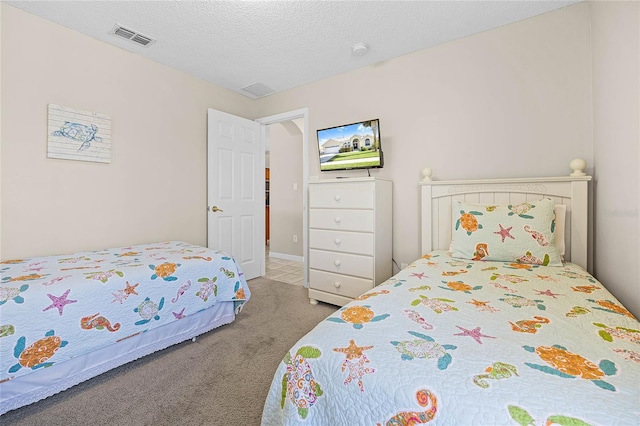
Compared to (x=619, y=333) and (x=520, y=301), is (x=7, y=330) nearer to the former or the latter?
(x=520, y=301)

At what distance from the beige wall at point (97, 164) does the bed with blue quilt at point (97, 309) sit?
13.3 inches

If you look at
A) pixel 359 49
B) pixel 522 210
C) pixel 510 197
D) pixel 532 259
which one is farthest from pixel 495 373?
pixel 359 49

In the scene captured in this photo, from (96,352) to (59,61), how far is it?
2.31 m

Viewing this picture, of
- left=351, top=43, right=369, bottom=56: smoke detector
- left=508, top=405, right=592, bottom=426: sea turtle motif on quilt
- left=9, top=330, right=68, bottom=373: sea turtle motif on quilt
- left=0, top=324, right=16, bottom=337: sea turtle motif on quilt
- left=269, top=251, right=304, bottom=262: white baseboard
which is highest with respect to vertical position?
left=351, top=43, right=369, bottom=56: smoke detector

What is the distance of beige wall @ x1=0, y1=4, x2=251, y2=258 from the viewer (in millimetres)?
2111

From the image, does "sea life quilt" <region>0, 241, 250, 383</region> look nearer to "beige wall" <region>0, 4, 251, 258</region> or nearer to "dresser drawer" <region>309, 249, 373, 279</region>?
"beige wall" <region>0, 4, 251, 258</region>

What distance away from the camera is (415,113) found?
2703 mm

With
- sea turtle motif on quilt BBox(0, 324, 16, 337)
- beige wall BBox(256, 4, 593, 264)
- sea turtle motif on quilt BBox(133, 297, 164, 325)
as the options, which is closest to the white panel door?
beige wall BBox(256, 4, 593, 264)

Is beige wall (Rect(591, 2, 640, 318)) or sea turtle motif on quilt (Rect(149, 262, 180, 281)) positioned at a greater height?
beige wall (Rect(591, 2, 640, 318))

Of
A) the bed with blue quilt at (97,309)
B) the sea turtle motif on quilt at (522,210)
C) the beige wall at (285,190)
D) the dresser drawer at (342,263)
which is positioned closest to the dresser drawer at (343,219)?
the dresser drawer at (342,263)

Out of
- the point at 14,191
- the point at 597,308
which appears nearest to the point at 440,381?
the point at 597,308

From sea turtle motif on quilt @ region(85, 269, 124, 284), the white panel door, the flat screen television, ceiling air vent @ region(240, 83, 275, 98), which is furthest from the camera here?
ceiling air vent @ region(240, 83, 275, 98)

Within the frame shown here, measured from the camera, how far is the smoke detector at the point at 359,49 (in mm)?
2525

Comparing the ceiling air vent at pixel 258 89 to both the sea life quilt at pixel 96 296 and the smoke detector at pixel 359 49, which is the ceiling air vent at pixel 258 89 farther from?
the sea life quilt at pixel 96 296
